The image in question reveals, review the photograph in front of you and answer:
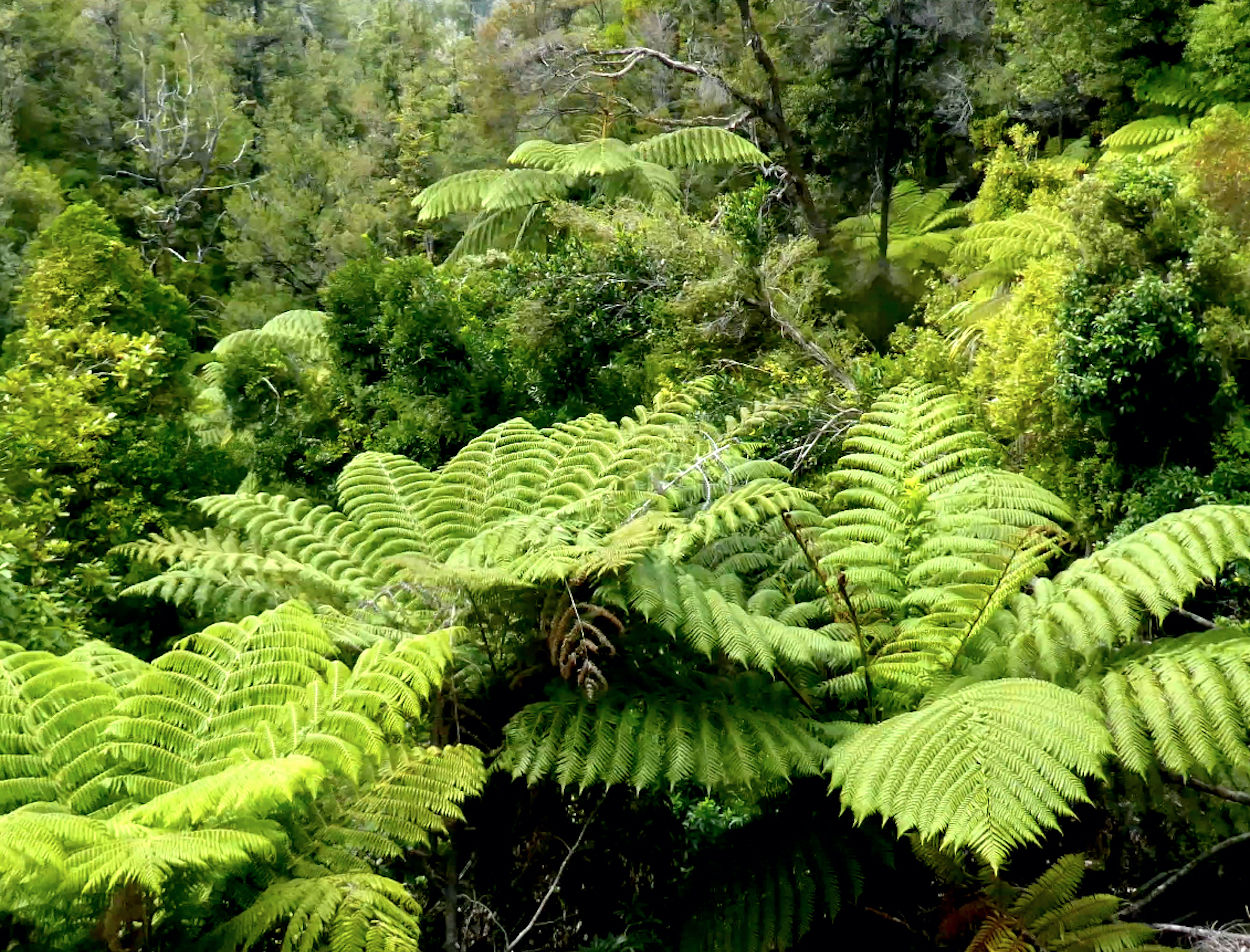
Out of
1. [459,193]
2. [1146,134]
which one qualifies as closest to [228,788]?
[459,193]

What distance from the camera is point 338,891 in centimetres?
183

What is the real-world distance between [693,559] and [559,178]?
6641mm

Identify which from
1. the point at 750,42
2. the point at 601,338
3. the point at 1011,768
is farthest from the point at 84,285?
the point at 1011,768

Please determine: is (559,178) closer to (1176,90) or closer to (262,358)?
(262,358)

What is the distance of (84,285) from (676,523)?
6.37 m

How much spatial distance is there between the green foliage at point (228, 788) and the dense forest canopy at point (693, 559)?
0.01 metres

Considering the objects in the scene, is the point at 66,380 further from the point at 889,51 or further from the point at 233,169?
the point at 233,169

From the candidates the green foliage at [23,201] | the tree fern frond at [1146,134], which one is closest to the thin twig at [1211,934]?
the tree fern frond at [1146,134]

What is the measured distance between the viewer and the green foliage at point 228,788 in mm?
1641

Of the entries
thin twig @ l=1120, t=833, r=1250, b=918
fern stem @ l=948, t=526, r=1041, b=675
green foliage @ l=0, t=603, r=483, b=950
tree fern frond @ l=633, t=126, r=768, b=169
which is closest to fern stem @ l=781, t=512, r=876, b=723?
fern stem @ l=948, t=526, r=1041, b=675

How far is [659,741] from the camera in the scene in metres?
2.30

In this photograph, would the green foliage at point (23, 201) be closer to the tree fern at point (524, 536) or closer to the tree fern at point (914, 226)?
the tree fern at point (914, 226)

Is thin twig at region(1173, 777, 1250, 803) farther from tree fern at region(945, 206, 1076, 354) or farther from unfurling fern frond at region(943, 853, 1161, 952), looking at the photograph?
tree fern at region(945, 206, 1076, 354)

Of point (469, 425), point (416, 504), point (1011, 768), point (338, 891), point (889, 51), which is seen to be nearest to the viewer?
point (338, 891)
